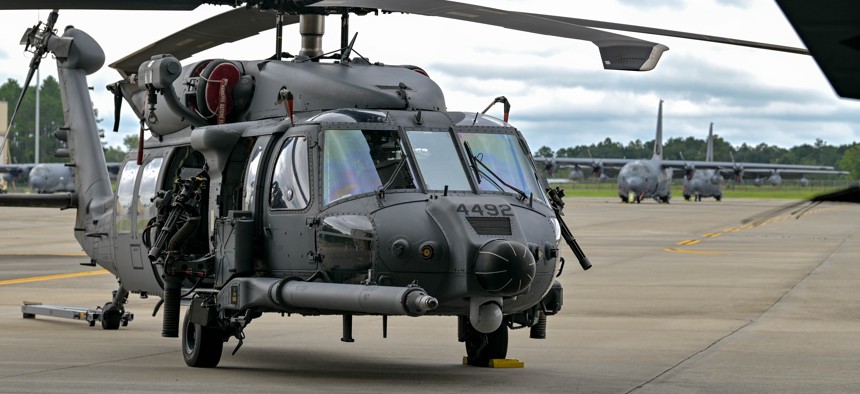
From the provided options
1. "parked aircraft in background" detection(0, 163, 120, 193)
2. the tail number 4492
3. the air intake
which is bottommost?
"parked aircraft in background" detection(0, 163, 120, 193)

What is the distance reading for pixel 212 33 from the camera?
1262cm

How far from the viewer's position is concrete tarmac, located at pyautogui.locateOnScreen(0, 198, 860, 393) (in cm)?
1036

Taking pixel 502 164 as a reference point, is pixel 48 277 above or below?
below

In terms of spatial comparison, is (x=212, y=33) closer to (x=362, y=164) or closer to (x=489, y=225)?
(x=362, y=164)

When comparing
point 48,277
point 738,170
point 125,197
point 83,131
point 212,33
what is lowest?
point 48,277

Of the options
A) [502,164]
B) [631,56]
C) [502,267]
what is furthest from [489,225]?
[631,56]

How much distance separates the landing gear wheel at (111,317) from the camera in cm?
1493

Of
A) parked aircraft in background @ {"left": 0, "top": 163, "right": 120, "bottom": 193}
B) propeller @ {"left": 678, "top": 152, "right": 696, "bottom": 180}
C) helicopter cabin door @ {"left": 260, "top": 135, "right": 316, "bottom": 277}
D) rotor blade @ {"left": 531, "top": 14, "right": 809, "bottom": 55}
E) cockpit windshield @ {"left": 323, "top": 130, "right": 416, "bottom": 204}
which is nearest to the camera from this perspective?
rotor blade @ {"left": 531, "top": 14, "right": 809, "bottom": 55}

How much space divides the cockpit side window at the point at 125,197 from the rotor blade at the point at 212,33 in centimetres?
116

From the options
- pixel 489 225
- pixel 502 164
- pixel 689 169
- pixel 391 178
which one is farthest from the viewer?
pixel 689 169

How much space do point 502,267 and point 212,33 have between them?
469cm

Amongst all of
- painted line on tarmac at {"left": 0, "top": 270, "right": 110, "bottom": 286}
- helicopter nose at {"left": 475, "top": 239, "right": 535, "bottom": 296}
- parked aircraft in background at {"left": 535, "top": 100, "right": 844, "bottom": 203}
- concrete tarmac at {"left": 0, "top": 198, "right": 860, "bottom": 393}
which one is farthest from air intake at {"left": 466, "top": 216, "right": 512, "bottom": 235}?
parked aircraft in background at {"left": 535, "top": 100, "right": 844, "bottom": 203}

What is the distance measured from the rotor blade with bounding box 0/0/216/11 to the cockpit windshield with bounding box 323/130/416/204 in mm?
1776

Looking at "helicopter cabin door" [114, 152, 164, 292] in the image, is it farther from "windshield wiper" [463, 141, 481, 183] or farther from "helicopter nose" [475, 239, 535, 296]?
"helicopter nose" [475, 239, 535, 296]
